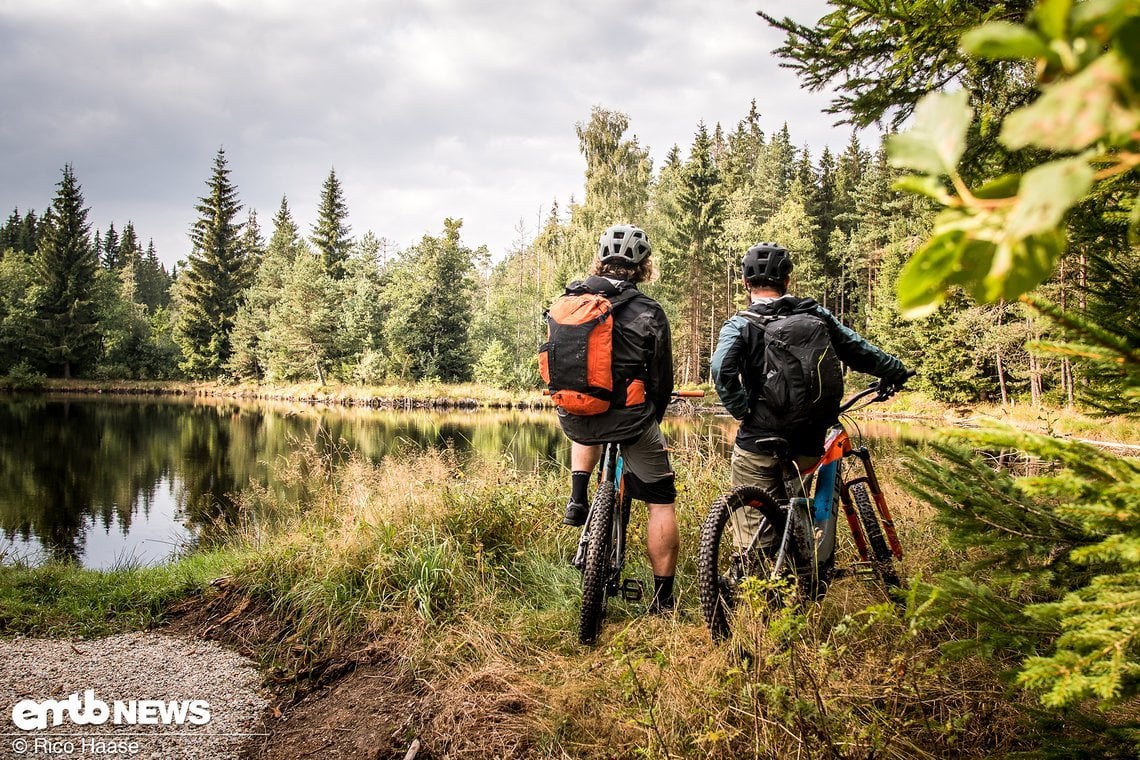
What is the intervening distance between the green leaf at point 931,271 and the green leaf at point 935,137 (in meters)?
0.05

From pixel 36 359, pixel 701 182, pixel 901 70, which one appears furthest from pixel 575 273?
pixel 36 359

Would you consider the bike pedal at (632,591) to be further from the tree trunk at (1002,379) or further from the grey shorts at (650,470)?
the tree trunk at (1002,379)

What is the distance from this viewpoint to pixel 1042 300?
31.9 inches

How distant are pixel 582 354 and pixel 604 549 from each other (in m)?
0.87

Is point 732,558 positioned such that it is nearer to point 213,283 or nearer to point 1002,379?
point 1002,379

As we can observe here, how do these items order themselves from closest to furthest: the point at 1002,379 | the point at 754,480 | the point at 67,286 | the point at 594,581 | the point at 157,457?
the point at 594,581, the point at 754,480, the point at 157,457, the point at 1002,379, the point at 67,286

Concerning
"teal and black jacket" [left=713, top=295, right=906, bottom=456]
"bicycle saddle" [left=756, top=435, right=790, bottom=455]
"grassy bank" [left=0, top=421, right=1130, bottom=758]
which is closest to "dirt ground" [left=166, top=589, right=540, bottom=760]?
"grassy bank" [left=0, top=421, right=1130, bottom=758]

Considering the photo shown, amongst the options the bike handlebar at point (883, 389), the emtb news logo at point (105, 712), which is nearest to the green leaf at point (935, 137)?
the bike handlebar at point (883, 389)

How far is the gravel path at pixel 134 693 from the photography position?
2520 mm

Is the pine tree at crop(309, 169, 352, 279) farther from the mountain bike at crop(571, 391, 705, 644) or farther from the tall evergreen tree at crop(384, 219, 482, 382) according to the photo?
the mountain bike at crop(571, 391, 705, 644)

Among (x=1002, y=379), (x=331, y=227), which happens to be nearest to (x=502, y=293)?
(x=331, y=227)

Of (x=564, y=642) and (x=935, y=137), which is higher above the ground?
(x=935, y=137)

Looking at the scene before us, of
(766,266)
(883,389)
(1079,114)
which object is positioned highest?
(766,266)

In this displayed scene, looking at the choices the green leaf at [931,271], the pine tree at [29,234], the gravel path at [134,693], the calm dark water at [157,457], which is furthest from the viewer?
the pine tree at [29,234]
